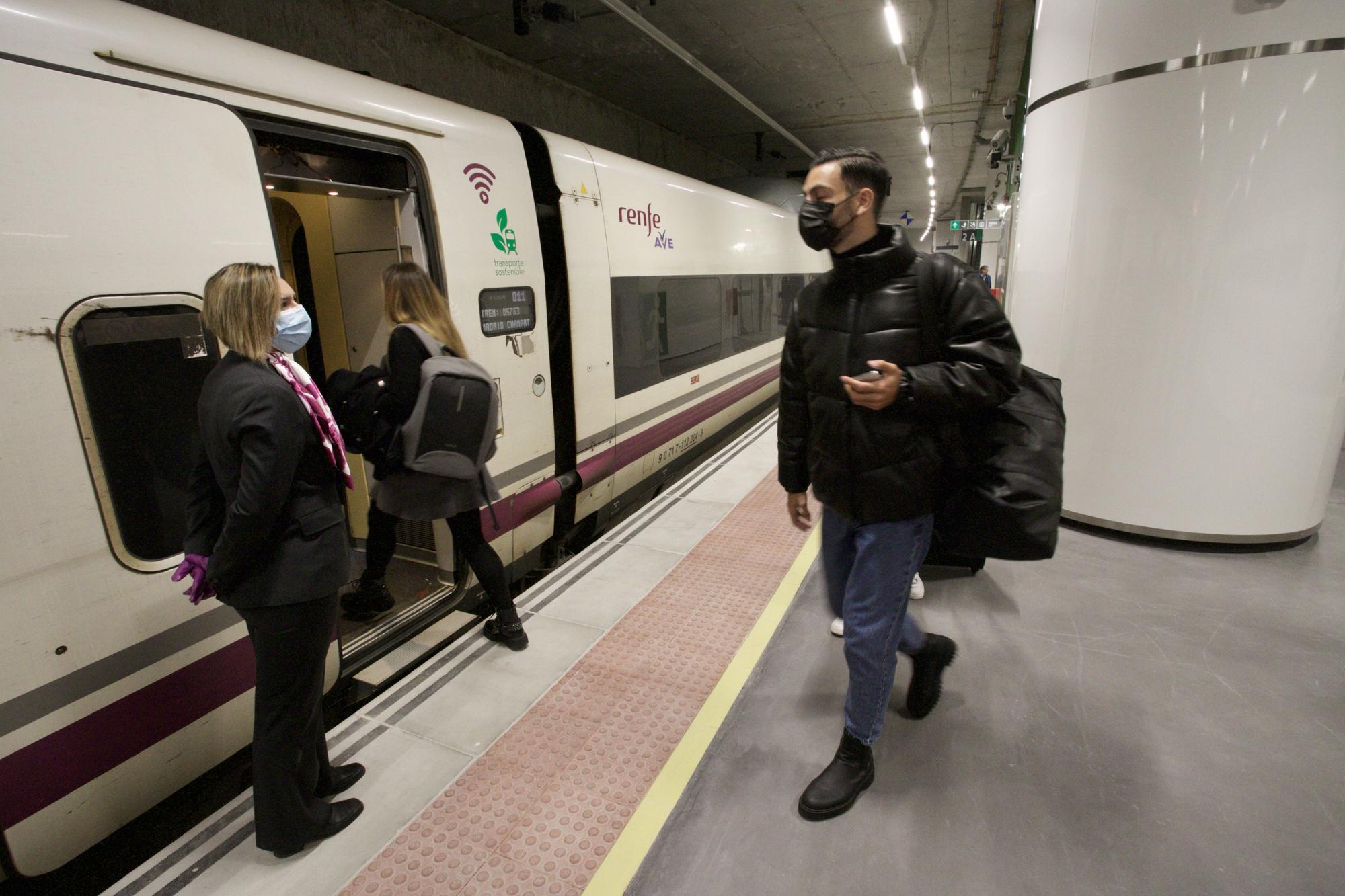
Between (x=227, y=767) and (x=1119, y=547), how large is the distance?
4466 millimetres

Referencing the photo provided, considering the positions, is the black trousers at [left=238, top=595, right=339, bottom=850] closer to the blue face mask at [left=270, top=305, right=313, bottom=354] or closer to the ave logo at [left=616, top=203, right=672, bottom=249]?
the blue face mask at [left=270, top=305, right=313, bottom=354]

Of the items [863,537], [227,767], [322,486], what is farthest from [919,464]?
[227,767]

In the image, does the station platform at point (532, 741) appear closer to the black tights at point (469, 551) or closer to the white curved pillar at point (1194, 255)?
the black tights at point (469, 551)

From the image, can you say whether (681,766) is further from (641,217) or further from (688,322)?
(688,322)

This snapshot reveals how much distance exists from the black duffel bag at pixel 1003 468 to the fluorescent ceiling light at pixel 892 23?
6116 mm

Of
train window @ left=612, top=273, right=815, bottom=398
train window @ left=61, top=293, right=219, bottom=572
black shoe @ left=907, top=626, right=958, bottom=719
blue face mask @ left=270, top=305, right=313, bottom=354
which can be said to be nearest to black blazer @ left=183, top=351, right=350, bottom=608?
blue face mask @ left=270, top=305, right=313, bottom=354

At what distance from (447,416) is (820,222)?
155cm

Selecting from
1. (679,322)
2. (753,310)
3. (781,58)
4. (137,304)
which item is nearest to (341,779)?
(137,304)

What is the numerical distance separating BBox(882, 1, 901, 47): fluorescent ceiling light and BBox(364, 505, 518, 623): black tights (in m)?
6.51

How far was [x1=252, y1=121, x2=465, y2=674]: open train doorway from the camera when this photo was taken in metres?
2.71

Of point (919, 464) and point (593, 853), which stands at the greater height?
point (919, 464)

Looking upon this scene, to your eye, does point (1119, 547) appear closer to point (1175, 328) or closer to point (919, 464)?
point (1175, 328)

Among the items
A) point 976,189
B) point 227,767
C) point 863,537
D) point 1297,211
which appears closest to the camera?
point 863,537

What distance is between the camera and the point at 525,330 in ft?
11.2
